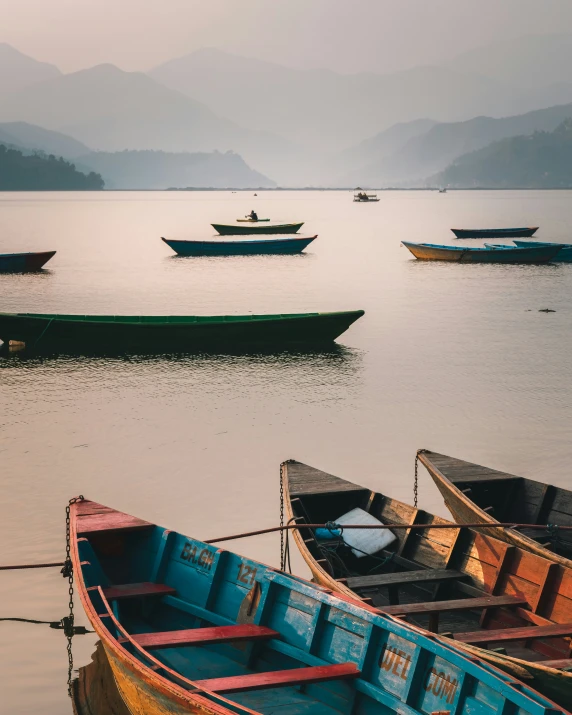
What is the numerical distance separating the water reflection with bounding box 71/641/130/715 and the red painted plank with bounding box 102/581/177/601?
103 centimetres

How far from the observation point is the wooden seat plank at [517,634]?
7953 millimetres

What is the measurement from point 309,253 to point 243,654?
61584 millimetres

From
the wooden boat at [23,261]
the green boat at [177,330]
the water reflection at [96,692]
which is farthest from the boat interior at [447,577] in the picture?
the wooden boat at [23,261]

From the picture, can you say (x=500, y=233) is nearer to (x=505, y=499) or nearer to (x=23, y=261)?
(x=23, y=261)

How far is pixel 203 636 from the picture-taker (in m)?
7.98

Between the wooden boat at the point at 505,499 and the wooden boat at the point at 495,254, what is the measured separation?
138ft

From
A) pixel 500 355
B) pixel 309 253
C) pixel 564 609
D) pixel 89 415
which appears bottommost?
pixel 89 415

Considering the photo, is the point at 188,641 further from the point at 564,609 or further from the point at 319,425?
the point at 319,425

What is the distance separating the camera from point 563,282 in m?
48.7

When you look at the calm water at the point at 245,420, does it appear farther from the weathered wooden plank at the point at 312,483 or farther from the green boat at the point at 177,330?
the weathered wooden plank at the point at 312,483

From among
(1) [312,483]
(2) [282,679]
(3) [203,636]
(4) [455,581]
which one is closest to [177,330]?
(1) [312,483]

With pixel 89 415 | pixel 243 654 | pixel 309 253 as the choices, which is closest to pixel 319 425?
pixel 89 415

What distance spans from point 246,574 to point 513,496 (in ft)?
14.1

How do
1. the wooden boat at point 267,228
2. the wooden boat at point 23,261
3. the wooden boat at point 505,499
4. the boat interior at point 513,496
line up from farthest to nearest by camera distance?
the wooden boat at point 267,228 → the wooden boat at point 23,261 → the boat interior at point 513,496 → the wooden boat at point 505,499
